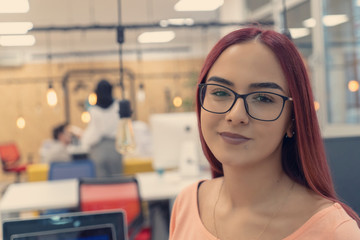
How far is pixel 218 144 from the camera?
3.00 feet

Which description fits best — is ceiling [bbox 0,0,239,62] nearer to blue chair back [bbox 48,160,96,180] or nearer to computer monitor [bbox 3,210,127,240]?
blue chair back [bbox 48,160,96,180]

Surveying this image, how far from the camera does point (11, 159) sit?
1048cm

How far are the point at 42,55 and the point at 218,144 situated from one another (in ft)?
36.9

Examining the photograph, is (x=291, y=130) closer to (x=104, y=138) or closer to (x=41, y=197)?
(x=41, y=197)

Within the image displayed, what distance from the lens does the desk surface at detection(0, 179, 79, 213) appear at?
363cm

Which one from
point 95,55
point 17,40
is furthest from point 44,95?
point 17,40

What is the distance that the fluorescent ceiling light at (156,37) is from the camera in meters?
10.0

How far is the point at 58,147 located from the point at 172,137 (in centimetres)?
387

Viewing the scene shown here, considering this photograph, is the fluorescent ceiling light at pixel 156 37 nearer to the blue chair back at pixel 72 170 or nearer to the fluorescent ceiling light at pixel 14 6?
the fluorescent ceiling light at pixel 14 6

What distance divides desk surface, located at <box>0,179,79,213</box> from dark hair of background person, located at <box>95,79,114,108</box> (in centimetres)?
113

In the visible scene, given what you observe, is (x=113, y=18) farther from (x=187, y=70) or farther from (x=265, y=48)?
(x=265, y=48)

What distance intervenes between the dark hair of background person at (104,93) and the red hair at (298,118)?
406cm

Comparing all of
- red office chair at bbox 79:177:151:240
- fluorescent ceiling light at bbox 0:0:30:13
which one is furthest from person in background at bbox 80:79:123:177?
fluorescent ceiling light at bbox 0:0:30:13

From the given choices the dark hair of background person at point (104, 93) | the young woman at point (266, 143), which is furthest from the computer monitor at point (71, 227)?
the dark hair of background person at point (104, 93)
